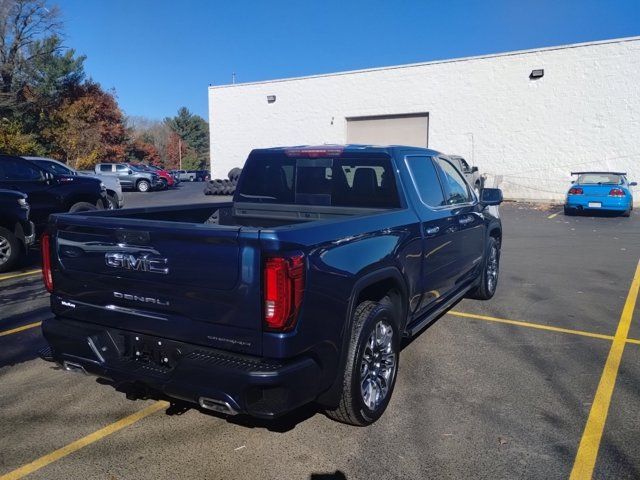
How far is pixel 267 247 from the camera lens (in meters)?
2.56

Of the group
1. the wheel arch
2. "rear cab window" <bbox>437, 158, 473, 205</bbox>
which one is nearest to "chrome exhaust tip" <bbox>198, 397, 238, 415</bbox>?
the wheel arch

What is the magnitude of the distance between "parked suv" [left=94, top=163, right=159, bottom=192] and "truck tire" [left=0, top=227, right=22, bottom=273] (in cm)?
2412

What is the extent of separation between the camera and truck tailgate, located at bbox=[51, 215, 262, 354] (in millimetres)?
2639

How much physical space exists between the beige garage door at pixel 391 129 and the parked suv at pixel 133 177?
12.4 metres

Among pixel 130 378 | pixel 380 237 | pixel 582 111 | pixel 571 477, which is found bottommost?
pixel 571 477

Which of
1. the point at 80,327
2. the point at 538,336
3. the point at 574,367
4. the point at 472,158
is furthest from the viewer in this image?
the point at 472,158

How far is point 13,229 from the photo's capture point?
8164 millimetres

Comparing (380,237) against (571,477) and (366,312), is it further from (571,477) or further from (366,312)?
(571,477)

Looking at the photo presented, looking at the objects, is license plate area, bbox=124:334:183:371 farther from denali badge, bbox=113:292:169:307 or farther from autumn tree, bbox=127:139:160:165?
autumn tree, bbox=127:139:160:165

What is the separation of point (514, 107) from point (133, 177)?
71.0ft

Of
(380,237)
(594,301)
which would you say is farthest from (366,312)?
(594,301)

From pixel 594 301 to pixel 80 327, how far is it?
20.3ft

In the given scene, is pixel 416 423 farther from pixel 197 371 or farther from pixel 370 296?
pixel 197 371

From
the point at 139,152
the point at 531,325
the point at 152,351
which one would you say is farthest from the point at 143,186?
the point at 152,351
